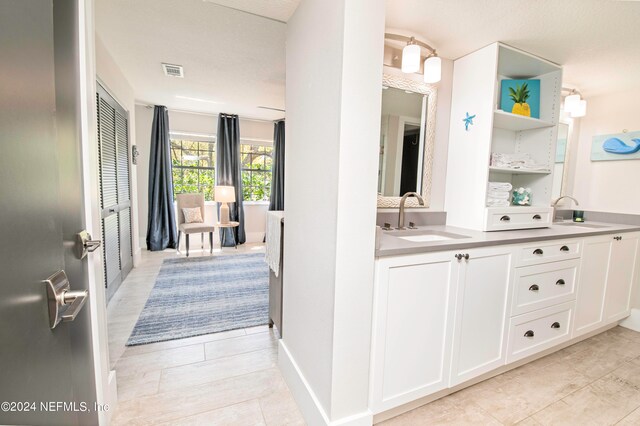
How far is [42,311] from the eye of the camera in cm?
61

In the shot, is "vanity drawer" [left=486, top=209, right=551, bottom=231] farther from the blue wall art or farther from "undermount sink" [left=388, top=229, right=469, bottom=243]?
the blue wall art

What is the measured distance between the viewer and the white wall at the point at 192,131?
493 centimetres

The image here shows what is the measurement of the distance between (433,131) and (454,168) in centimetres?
34

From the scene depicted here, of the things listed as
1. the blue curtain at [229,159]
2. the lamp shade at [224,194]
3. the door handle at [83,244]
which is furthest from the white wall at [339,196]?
the blue curtain at [229,159]

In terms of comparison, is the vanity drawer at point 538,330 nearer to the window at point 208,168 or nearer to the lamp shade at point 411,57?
the lamp shade at point 411,57

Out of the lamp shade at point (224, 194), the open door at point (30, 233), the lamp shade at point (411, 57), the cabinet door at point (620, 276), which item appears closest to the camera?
the open door at point (30, 233)

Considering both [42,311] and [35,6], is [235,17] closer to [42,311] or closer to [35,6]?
[35,6]

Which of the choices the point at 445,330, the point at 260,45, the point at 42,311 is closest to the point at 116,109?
the point at 260,45

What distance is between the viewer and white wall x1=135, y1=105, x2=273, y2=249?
493 cm

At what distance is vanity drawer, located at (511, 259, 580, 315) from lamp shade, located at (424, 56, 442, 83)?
54.3 inches

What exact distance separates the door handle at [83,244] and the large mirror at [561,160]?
159 inches

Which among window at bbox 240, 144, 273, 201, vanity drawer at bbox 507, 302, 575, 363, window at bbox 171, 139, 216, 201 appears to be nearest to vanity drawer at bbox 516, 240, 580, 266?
vanity drawer at bbox 507, 302, 575, 363

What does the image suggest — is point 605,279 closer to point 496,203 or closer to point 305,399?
point 496,203

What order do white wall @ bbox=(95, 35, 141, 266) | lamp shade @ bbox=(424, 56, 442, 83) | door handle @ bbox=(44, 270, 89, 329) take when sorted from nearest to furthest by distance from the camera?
door handle @ bbox=(44, 270, 89, 329) < lamp shade @ bbox=(424, 56, 442, 83) < white wall @ bbox=(95, 35, 141, 266)
